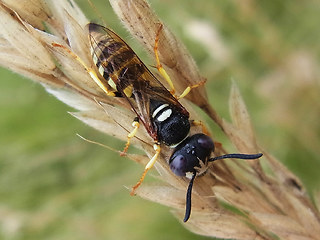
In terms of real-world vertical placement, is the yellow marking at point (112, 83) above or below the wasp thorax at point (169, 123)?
above

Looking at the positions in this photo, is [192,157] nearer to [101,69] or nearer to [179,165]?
[179,165]

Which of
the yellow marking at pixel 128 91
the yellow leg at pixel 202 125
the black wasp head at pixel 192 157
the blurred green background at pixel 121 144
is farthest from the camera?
the blurred green background at pixel 121 144

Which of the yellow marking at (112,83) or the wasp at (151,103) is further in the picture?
the yellow marking at (112,83)

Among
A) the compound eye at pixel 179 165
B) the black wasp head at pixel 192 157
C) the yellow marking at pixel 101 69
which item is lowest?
the black wasp head at pixel 192 157

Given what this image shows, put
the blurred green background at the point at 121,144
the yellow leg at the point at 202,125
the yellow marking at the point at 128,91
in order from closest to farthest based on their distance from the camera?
the yellow leg at the point at 202,125, the yellow marking at the point at 128,91, the blurred green background at the point at 121,144

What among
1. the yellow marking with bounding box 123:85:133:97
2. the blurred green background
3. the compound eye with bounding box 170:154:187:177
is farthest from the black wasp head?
the blurred green background

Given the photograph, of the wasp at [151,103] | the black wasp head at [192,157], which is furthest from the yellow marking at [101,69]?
the black wasp head at [192,157]

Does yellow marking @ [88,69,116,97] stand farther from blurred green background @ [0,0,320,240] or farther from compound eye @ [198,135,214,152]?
blurred green background @ [0,0,320,240]

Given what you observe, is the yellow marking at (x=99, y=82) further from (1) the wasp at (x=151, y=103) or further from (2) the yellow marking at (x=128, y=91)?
(2) the yellow marking at (x=128, y=91)
